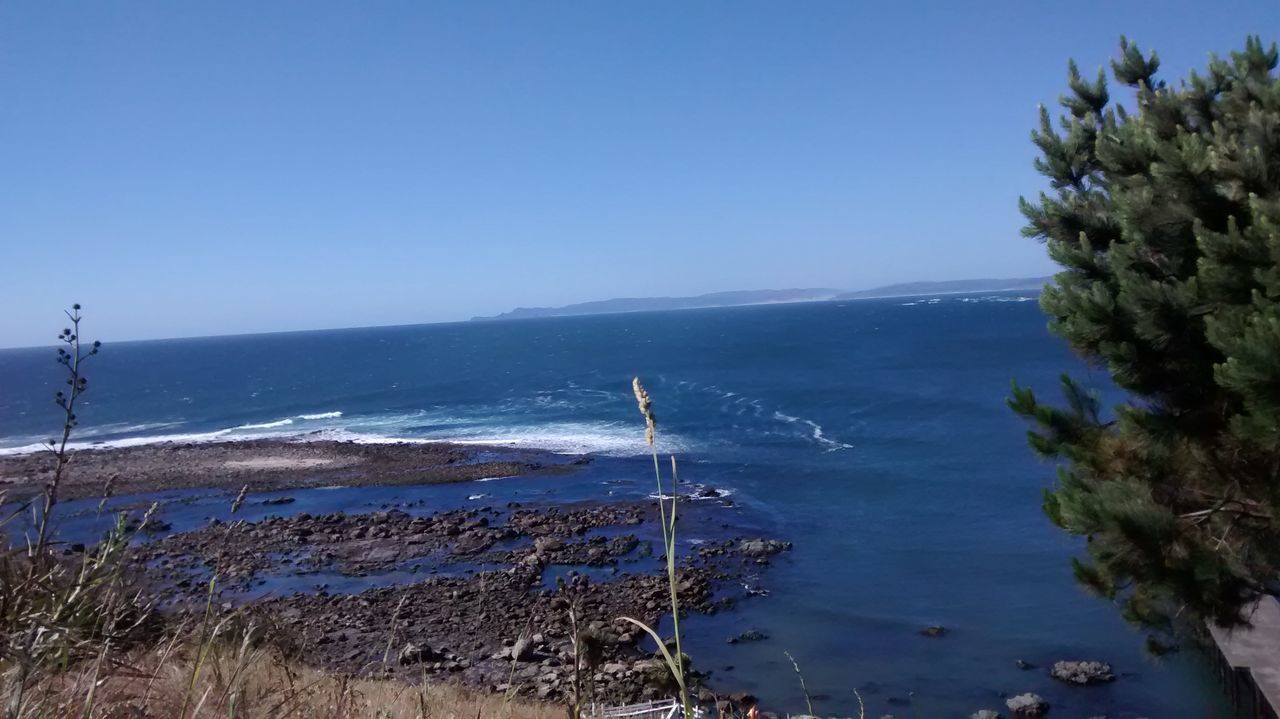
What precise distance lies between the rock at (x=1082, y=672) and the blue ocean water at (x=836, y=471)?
12.0 inches

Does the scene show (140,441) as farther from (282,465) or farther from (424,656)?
(424,656)

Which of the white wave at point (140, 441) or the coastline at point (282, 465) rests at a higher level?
the white wave at point (140, 441)

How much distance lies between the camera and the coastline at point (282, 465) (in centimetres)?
3838

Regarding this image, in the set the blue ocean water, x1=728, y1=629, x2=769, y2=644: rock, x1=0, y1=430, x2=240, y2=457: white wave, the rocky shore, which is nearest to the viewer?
the blue ocean water

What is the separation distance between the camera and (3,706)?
2.60 m

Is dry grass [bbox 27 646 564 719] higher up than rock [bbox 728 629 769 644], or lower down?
higher up

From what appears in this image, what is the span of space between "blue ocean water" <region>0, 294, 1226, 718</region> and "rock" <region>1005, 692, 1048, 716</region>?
1.36 ft

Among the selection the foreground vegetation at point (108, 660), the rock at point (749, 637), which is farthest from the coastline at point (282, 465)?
the foreground vegetation at point (108, 660)

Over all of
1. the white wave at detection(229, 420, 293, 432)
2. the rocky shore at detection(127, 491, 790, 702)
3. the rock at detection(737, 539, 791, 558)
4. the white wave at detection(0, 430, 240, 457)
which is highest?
the white wave at detection(0, 430, 240, 457)

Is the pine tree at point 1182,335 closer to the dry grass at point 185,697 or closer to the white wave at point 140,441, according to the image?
the dry grass at point 185,697

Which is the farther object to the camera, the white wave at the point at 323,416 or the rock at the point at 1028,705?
the white wave at the point at 323,416

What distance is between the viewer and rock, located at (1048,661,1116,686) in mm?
16125

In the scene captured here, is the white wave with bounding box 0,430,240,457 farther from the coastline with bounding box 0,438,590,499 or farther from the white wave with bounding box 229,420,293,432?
the coastline with bounding box 0,438,590,499

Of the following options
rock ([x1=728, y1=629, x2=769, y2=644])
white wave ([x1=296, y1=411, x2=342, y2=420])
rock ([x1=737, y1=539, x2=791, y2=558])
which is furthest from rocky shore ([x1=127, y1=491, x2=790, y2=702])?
white wave ([x1=296, y1=411, x2=342, y2=420])
